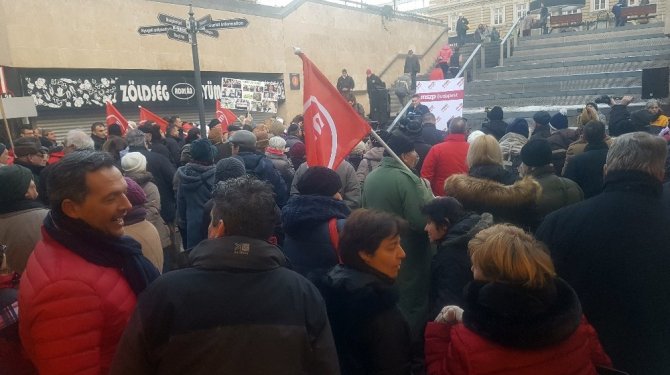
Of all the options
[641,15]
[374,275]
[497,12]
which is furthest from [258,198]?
[497,12]

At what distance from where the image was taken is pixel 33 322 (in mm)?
1795

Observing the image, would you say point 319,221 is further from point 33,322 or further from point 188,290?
point 33,322

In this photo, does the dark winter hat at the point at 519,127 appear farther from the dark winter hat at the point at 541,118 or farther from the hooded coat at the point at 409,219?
the hooded coat at the point at 409,219

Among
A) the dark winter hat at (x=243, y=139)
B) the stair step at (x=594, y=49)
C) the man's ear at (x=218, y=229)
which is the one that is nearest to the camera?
the man's ear at (x=218, y=229)

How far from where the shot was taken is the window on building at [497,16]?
5092cm

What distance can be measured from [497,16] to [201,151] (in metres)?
52.0

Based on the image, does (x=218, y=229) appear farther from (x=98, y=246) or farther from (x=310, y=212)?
(x=310, y=212)

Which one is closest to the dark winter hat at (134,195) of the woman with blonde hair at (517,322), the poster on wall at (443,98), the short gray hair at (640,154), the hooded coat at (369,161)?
the woman with blonde hair at (517,322)

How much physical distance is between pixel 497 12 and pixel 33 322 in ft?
182

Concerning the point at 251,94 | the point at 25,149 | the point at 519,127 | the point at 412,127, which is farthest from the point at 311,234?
the point at 251,94

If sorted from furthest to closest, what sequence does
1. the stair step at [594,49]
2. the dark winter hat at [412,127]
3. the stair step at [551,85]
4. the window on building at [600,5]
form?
the window on building at [600,5] → the stair step at [594,49] → the stair step at [551,85] → the dark winter hat at [412,127]

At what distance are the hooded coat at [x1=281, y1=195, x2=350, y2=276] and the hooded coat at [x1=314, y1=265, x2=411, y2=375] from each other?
815mm

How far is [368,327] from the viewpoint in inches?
83.5

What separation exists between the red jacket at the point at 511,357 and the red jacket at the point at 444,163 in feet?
11.2
